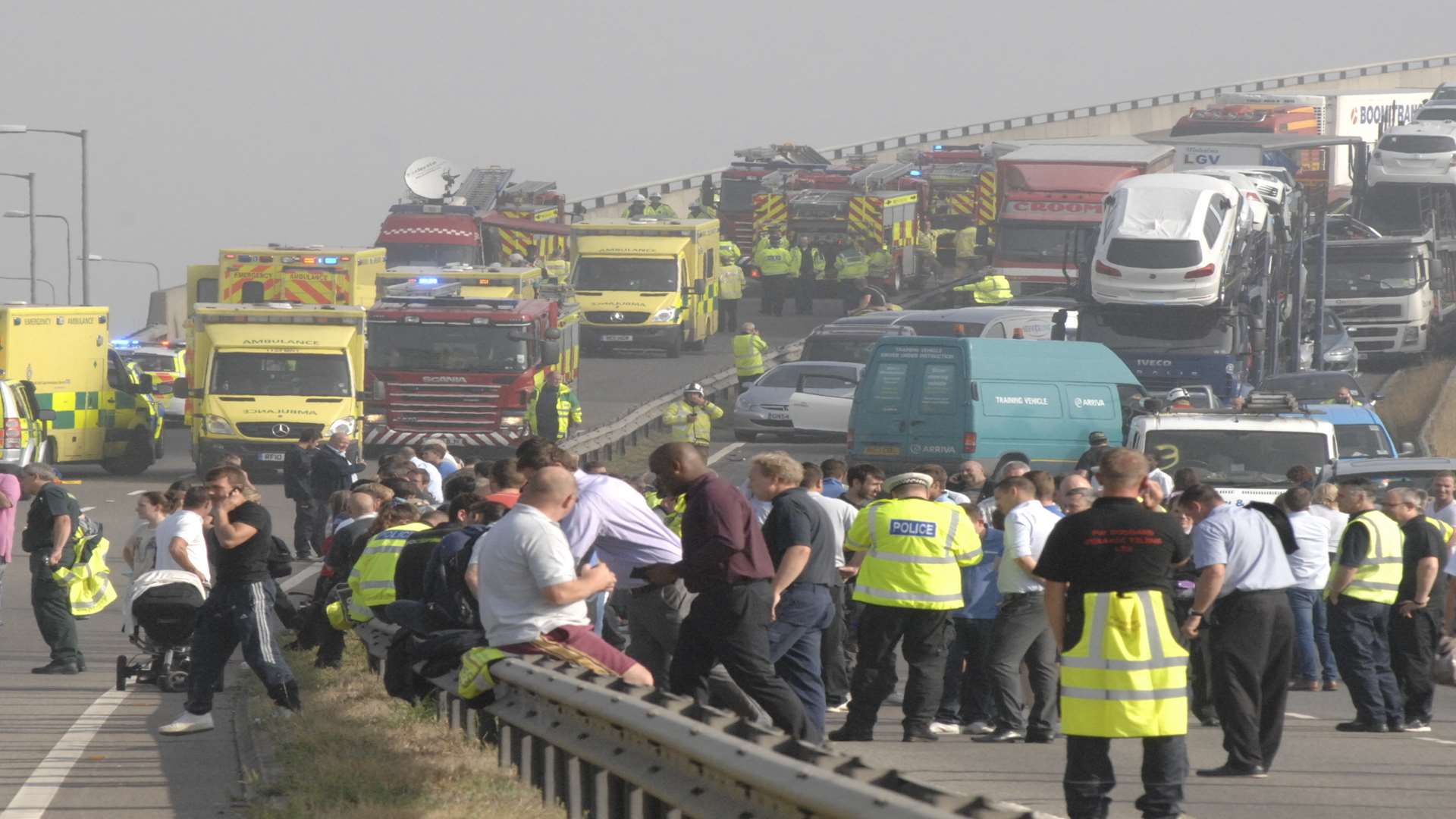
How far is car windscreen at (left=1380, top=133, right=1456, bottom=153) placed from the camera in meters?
54.7

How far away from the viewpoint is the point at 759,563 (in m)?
9.73

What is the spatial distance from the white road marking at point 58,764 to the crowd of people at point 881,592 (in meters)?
0.51

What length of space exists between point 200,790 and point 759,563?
254 cm

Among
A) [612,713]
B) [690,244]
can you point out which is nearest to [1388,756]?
[612,713]

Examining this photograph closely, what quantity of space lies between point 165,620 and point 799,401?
21.9 meters

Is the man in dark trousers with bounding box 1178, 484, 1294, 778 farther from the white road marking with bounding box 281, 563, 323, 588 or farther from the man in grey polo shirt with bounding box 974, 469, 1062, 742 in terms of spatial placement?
the white road marking with bounding box 281, 563, 323, 588

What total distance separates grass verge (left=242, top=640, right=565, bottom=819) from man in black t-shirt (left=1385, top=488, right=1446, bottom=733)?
214 inches

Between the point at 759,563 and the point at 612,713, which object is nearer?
the point at 612,713

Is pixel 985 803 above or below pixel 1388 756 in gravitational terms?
above

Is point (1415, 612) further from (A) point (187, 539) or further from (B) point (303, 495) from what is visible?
(B) point (303, 495)

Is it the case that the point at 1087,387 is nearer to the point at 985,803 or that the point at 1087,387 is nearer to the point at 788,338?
the point at 985,803

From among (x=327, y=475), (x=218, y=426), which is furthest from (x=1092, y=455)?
(x=218, y=426)

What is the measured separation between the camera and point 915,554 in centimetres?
1144

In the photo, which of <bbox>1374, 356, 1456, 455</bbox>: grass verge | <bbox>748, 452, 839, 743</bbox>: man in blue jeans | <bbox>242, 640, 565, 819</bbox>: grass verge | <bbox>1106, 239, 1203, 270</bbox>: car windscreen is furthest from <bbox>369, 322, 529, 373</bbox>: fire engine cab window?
<bbox>748, 452, 839, 743</bbox>: man in blue jeans
